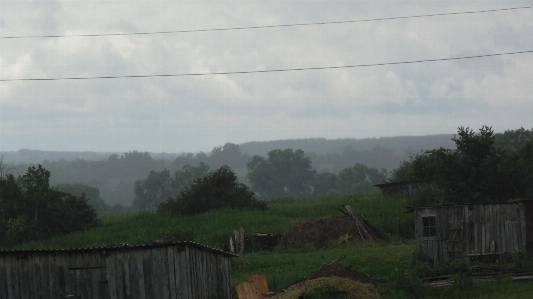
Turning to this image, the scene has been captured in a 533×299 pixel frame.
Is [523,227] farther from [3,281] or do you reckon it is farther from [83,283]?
[3,281]

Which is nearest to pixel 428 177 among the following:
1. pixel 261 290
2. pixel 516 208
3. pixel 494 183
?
pixel 494 183

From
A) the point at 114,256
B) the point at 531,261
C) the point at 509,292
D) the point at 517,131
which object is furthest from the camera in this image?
the point at 517,131

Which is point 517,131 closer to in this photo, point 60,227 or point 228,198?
point 228,198

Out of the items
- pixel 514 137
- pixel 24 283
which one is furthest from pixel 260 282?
pixel 514 137

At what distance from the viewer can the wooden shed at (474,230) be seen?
34.2m

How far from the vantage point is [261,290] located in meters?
29.2

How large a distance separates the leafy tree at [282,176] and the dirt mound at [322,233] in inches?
4499

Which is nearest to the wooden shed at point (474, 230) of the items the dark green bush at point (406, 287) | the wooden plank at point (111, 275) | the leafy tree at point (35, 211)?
the dark green bush at point (406, 287)

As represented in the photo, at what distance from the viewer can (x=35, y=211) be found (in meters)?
58.1

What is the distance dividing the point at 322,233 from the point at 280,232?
3998 mm

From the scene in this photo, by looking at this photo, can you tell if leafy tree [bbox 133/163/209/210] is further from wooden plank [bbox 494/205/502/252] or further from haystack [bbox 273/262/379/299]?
haystack [bbox 273/262/379/299]

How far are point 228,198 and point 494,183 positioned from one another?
25019mm

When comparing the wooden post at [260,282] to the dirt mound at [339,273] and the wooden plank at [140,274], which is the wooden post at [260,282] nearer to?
the dirt mound at [339,273]

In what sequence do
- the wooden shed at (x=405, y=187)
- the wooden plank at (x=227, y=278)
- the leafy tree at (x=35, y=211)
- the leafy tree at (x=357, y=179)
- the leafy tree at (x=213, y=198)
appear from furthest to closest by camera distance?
the leafy tree at (x=357, y=179) < the leafy tree at (x=213, y=198) < the wooden shed at (x=405, y=187) < the leafy tree at (x=35, y=211) < the wooden plank at (x=227, y=278)
